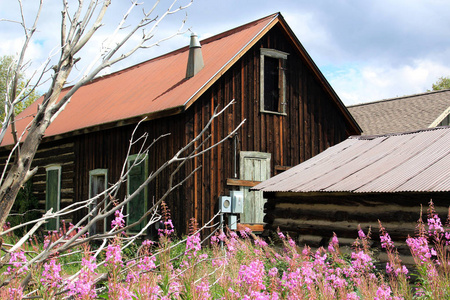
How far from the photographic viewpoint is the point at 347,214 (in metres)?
9.95

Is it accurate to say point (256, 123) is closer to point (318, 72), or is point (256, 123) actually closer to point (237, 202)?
point (237, 202)

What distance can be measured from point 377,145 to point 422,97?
1502cm

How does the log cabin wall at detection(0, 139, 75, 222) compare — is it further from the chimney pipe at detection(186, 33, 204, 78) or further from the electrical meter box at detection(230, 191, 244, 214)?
the electrical meter box at detection(230, 191, 244, 214)

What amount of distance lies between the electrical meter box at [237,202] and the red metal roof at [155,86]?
8.91ft

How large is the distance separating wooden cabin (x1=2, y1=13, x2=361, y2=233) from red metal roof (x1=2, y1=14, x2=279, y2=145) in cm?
6

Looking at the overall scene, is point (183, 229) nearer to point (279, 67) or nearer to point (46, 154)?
point (279, 67)

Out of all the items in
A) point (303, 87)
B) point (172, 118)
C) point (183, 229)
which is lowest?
point (183, 229)

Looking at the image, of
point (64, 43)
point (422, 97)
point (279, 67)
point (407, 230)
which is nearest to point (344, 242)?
point (407, 230)

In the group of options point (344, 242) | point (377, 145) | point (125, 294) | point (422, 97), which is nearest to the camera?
point (125, 294)

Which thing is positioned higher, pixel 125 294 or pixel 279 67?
pixel 279 67

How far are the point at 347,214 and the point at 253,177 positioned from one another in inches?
193

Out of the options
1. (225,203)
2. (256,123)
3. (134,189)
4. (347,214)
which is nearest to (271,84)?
(256,123)

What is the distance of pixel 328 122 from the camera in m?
16.8

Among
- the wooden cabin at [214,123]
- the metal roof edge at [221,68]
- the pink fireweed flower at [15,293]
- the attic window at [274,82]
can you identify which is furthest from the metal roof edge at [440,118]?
the pink fireweed flower at [15,293]
